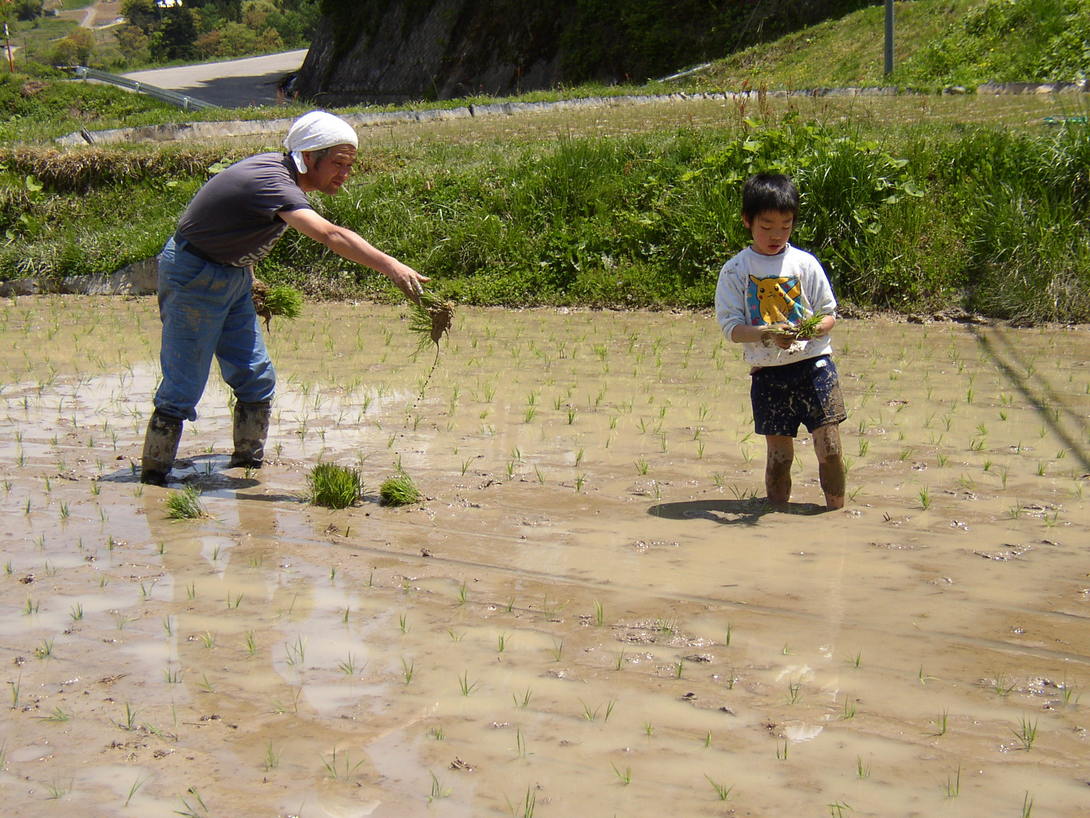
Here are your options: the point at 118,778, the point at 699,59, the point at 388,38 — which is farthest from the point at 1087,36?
the point at 388,38

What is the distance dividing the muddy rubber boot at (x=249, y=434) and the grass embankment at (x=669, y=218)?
497 cm

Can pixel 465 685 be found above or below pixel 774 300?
below

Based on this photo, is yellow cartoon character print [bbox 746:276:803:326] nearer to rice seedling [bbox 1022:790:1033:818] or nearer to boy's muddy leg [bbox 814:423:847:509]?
boy's muddy leg [bbox 814:423:847:509]

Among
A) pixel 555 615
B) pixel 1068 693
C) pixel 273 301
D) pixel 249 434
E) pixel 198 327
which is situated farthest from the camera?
pixel 273 301

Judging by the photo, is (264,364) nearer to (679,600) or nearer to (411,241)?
(679,600)

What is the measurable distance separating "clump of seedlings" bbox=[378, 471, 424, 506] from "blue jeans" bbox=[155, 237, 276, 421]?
2.96ft

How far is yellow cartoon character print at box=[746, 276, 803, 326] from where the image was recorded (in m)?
4.87

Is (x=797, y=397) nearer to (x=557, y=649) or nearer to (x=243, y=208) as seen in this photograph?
(x=557, y=649)

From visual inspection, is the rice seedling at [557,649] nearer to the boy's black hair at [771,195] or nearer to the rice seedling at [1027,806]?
the rice seedling at [1027,806]

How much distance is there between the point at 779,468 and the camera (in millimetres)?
5090

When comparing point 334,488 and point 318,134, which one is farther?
point 334,488

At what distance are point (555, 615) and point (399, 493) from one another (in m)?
1.44

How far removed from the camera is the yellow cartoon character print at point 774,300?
4871mm

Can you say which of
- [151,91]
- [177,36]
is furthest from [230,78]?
[177,36]
